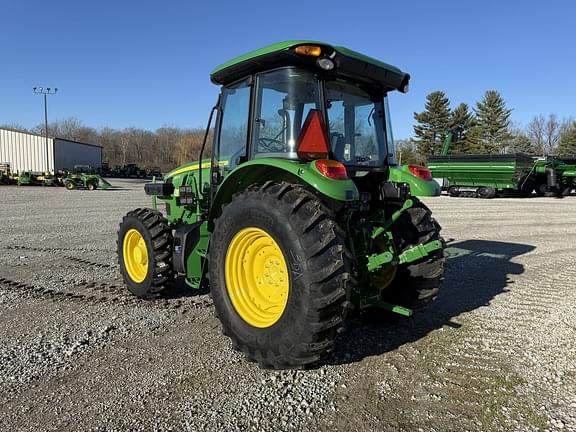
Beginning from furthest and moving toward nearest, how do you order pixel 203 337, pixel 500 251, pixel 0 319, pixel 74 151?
pixel 74 151 → pixel 500 251 → pixel 0 319 → pixel 203 337

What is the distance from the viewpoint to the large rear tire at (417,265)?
4.16 metres

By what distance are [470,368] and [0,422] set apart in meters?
3.22

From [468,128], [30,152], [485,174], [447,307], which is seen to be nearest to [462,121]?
[468,128]

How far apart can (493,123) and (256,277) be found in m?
66.4

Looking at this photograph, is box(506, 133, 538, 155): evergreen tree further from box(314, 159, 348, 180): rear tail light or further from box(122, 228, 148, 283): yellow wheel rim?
box(314, 159, 348, 180): rear tail light

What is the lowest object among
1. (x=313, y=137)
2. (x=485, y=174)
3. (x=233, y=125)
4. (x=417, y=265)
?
(x=417, y=265)

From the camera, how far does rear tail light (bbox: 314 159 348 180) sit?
3.24 m

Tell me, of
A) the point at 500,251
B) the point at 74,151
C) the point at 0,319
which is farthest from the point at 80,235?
the point at 74,151

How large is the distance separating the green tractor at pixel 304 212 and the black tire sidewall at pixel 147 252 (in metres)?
0.07

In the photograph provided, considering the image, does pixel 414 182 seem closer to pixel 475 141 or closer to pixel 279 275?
pixel 279 275

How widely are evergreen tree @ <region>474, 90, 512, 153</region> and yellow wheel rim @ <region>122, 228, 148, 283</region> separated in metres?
62.8

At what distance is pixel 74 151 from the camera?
178ft

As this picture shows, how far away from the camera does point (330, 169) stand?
129 inches

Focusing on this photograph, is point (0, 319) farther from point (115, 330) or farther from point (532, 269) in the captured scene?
point (532, 269)
